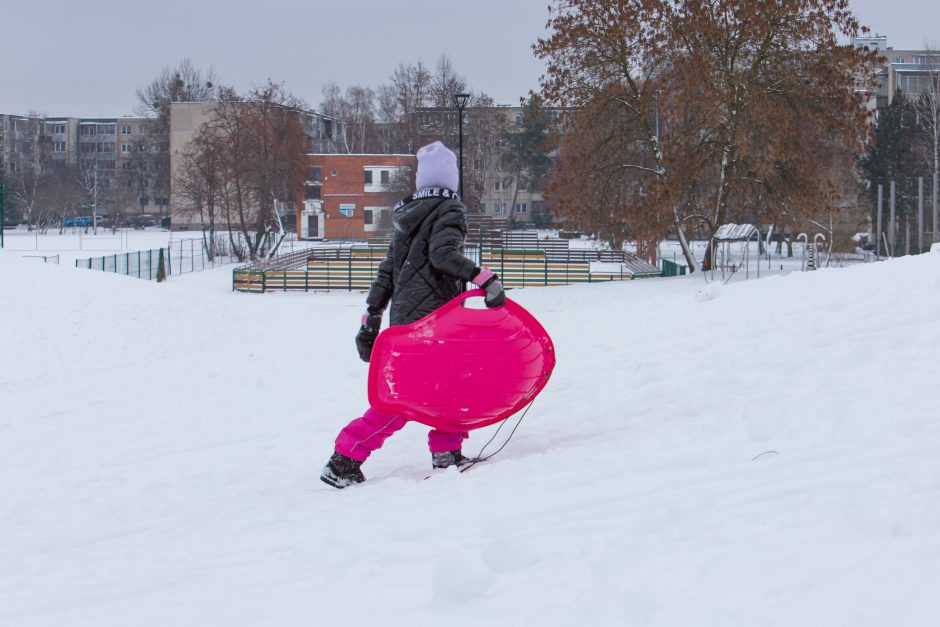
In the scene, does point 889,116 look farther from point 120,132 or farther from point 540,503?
point 120,132

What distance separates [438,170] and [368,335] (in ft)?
3.36

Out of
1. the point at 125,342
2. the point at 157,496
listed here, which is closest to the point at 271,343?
the point at 125,342

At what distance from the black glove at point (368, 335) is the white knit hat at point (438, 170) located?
808mm

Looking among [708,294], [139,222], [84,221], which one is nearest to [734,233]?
[708,294]

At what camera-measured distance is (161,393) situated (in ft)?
35.9

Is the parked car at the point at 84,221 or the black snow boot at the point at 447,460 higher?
the parked car at the point at 84,221

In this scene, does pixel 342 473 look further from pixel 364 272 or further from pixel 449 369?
pixel 364 272

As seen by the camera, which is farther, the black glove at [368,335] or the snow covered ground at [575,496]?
the black glove at [368,335]

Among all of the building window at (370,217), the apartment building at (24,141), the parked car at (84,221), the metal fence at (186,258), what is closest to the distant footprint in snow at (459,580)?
the metal fence at (186,258)

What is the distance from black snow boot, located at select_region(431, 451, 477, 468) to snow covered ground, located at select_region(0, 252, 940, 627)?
14cm

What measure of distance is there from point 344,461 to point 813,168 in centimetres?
2756

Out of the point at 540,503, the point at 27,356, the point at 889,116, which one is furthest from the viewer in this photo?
the point at 889,116

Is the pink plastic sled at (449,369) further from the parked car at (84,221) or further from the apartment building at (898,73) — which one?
the parked car at (84,221)

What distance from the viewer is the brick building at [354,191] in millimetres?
71375
